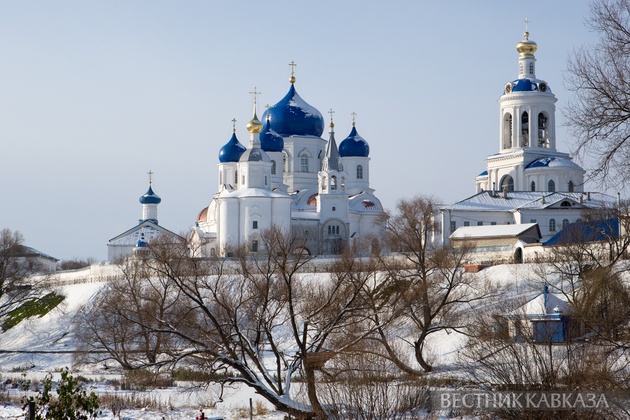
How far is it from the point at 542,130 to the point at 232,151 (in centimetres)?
1851

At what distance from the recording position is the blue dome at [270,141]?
46.1m

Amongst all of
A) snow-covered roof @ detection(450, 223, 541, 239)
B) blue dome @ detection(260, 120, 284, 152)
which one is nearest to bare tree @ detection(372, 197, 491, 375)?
snow-covered roof @ detection(450, 223, 541, 239)

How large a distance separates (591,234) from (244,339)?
19.3m

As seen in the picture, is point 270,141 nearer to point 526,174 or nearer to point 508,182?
point 508,182

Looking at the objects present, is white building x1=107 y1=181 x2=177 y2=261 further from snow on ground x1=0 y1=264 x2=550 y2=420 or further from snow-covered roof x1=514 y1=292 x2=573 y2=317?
snow-covered roof x1=514 y1=292 x2=573 y2=317

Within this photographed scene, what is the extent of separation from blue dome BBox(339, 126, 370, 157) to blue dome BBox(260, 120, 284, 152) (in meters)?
4.85

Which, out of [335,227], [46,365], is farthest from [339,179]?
[46,365]

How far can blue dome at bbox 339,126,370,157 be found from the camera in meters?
49.4

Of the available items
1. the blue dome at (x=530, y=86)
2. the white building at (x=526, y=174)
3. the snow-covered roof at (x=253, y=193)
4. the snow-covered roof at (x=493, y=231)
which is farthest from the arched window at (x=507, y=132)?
the snow-covered roof at (x=253, y=193)

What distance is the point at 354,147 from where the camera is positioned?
4944cm

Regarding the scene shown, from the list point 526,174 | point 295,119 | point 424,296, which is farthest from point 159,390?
point 526,174

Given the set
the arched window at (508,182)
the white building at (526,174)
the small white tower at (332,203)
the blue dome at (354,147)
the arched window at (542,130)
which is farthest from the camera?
the blue dome at (354,147)

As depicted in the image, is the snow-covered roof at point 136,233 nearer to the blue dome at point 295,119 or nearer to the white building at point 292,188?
the white building at point 292,188

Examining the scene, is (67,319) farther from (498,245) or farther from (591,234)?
(591,234)
